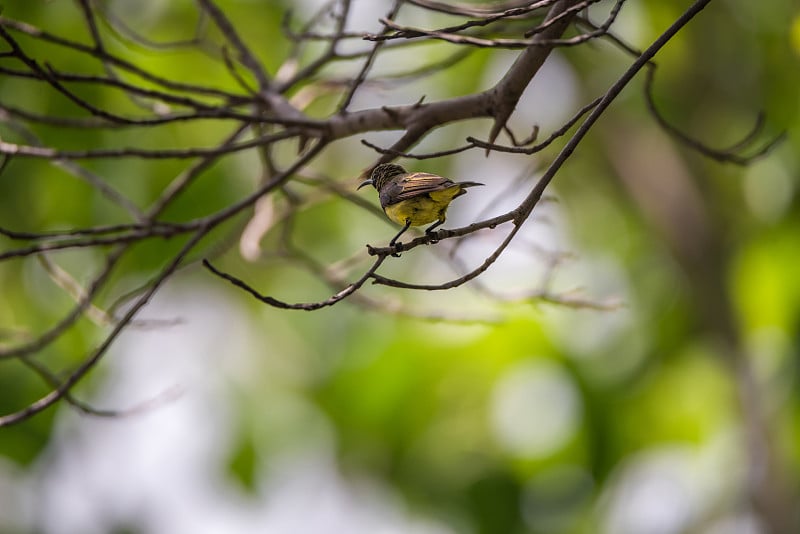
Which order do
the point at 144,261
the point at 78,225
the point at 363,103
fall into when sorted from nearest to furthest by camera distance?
the point at 363,103 → the point at 78,225 → the point at 144,261

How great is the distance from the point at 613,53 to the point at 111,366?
552 cm

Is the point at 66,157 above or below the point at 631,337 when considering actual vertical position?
below

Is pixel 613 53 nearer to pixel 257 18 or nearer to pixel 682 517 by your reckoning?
pixel 257 18

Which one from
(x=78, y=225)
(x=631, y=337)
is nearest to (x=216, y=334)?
(x=78, y=225)

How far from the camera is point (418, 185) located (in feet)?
9.27

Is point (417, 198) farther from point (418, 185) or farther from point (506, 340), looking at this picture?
point (506, 340)

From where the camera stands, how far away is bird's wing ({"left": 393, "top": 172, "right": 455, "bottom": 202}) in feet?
9.09

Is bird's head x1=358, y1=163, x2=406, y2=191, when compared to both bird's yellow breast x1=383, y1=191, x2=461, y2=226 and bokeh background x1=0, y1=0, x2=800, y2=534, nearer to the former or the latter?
bird's yellow breast x1=383, y1=191, x2=461, y2=226

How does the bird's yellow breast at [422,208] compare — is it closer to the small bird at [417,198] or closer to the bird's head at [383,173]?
the small bird at [417,198]

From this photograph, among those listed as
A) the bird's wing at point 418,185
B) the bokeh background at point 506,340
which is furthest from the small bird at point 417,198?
the bokeh background at point 506,340

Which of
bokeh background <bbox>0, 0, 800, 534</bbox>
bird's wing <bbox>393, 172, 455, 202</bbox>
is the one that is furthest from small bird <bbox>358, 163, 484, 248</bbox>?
bokeh background <bbox>0, 0, 800, 534</bbox>

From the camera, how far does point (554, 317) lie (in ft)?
31.7

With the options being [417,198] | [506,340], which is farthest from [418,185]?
[506,340]

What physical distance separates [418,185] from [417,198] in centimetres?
5
